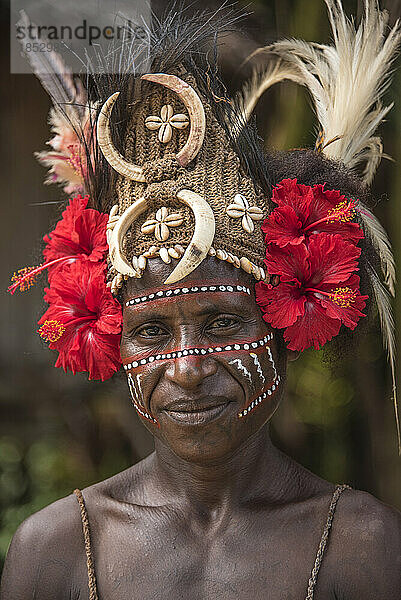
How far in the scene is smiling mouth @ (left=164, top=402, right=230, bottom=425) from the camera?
172 cm

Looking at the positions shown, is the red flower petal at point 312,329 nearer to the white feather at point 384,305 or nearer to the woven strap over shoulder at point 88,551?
the white feather at point 384,305

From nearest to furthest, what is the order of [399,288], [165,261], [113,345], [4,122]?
[165,261], [113,345], [399,288], [4,122]

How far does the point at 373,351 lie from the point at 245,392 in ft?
3.20

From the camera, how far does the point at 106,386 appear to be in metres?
2.91

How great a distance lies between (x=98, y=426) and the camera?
300 cm

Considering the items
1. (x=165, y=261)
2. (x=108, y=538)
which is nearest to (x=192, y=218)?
(x=165, y=261)

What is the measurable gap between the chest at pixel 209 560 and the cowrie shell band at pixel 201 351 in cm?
42

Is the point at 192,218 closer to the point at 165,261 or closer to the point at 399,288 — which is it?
the point at 165,261

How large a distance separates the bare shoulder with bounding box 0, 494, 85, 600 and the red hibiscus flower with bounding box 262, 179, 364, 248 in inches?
33.9

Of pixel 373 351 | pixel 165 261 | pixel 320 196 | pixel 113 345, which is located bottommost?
pixel 373 351

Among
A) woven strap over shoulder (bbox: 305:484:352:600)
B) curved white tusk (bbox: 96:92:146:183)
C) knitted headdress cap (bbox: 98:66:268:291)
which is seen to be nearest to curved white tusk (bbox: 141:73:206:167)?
knitted headdress cap (bbox: 98:66:268:291)

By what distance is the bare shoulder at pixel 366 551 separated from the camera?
1798 millimetres

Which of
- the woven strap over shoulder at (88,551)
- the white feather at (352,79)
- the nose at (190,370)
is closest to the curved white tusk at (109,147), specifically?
the nose at (190,370)

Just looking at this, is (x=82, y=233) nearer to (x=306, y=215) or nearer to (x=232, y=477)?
(x=306, y=215)
